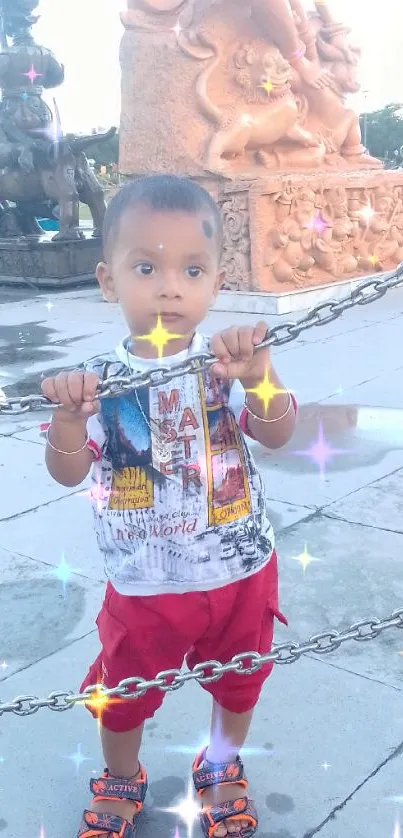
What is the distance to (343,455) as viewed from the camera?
378 centimetres

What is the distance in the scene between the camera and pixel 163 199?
146 cm

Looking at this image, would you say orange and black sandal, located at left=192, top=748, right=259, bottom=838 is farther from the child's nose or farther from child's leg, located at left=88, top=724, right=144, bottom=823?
the child's nose

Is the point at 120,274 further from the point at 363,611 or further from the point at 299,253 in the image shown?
the point at 299,253

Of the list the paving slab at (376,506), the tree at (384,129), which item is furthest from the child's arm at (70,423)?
the tree at (384,129)

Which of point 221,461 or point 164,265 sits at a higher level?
point 164,265

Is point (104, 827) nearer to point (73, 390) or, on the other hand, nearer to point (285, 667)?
point (285, 667)

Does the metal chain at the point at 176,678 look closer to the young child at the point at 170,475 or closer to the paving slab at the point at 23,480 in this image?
the young child at the point at 170,475

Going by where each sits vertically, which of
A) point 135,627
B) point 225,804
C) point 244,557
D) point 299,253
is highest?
point 244,557

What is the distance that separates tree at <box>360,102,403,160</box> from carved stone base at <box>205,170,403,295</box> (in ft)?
104

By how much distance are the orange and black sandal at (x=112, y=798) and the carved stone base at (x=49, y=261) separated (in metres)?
7.87

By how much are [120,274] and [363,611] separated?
4.53ft

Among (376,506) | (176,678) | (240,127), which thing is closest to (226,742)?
(176,678)

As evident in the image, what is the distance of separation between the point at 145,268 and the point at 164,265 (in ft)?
0.11

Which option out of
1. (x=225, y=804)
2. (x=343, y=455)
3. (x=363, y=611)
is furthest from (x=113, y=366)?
(x=343, y=455)
